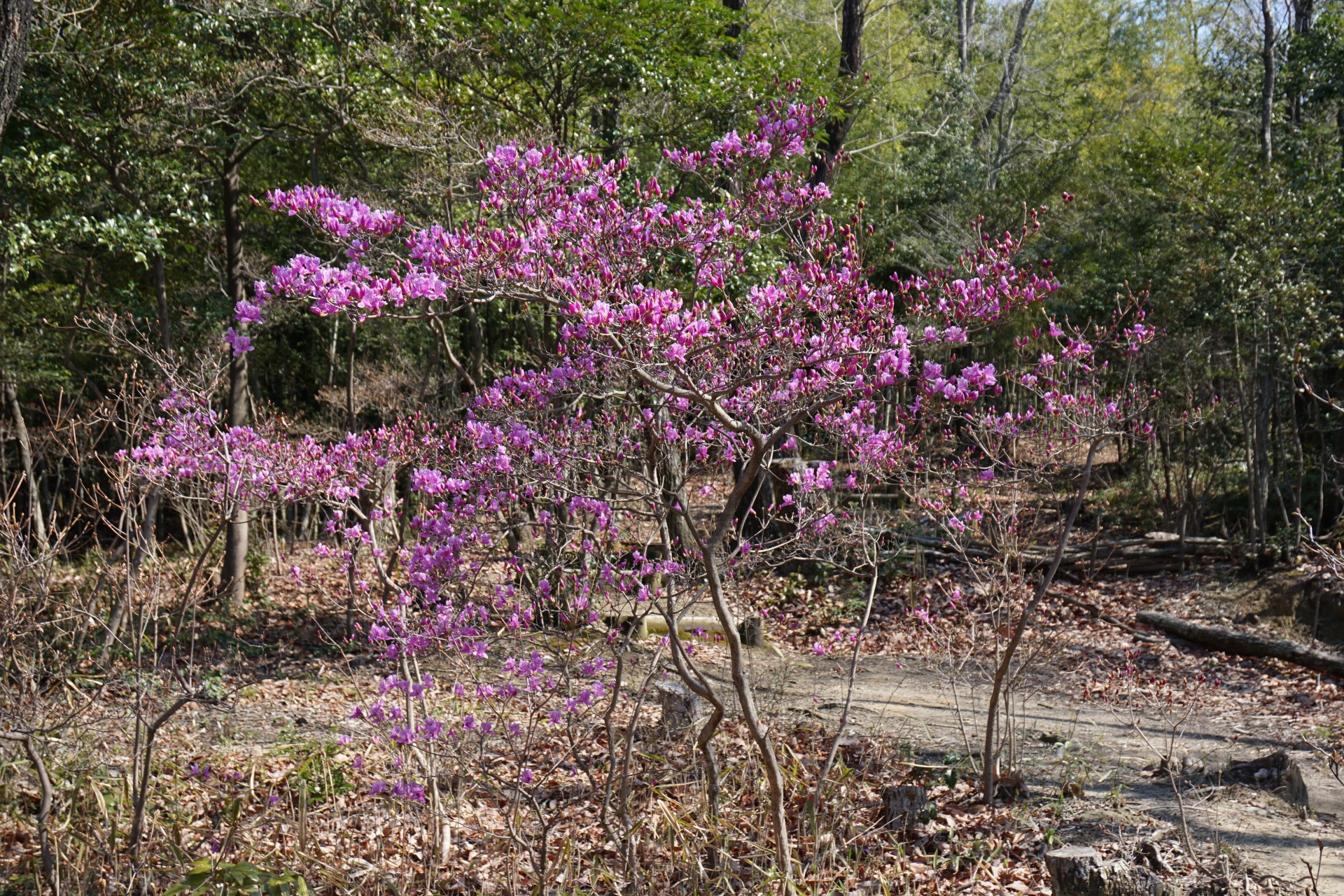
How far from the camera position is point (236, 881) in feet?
11.7

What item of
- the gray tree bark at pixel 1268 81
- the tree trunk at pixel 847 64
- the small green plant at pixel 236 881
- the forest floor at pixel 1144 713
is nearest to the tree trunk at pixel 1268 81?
the gray tree bark at pixel 1268 81

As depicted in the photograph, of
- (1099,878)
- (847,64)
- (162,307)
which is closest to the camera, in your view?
(1099,878)

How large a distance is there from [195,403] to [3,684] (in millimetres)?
1490

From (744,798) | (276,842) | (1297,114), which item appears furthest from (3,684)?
(1297,114)

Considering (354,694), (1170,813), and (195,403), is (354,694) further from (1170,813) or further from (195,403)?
(1170,813)

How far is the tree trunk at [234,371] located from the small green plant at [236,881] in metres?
6.02

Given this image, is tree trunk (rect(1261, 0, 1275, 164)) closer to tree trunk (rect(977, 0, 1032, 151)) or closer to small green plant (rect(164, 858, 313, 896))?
tree trunk (rect(977, 0, 1032, 151))

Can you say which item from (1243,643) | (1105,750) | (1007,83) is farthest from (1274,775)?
(1007,83)

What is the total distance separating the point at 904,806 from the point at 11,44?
15.1 ft

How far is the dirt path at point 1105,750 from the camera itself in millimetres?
4160

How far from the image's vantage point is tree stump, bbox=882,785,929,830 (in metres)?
4.27

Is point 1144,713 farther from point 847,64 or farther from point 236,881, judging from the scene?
point 847,64

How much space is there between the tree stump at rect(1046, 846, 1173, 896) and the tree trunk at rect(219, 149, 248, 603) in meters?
8.08

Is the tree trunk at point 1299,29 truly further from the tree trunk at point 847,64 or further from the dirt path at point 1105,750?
the dirt path at point 1105,750
